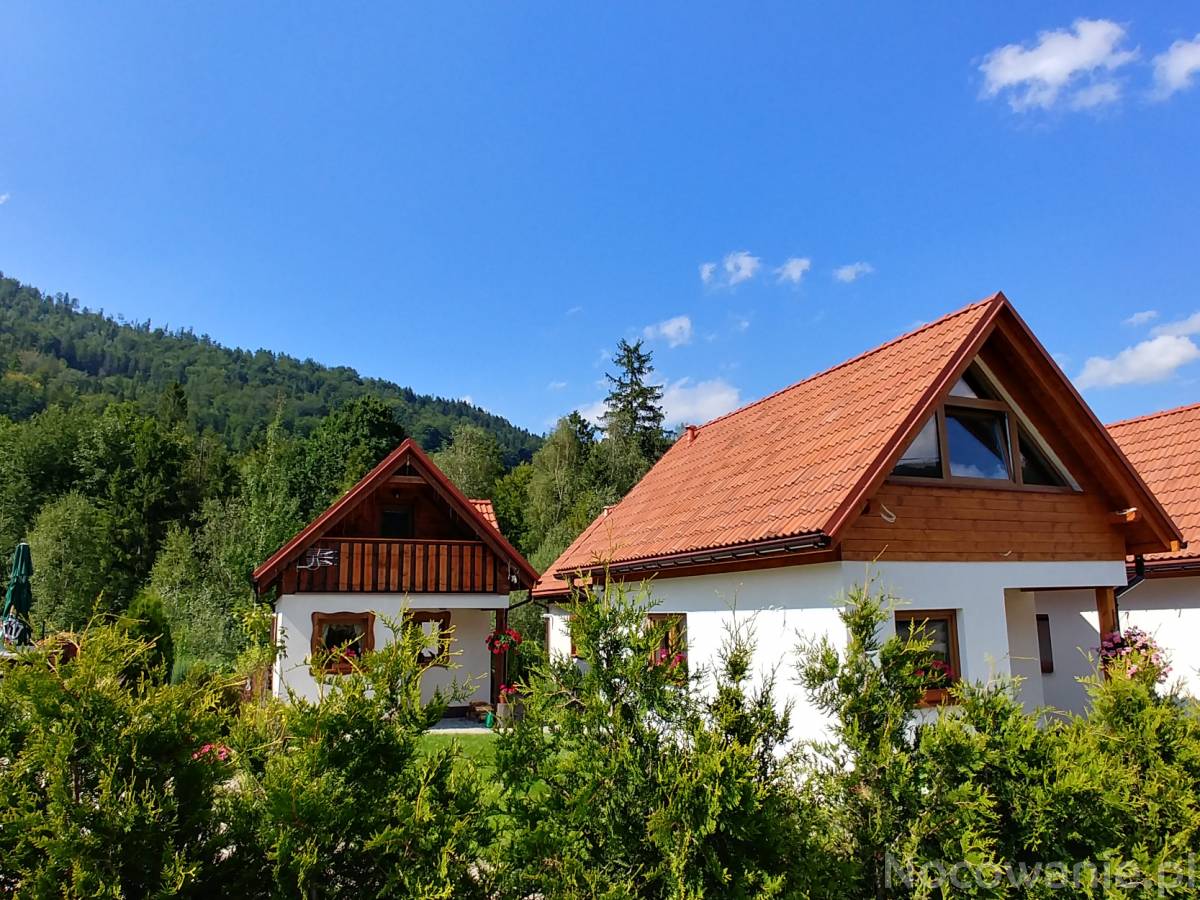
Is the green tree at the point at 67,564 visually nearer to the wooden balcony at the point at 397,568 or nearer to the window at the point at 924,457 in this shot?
the wooden balcony at the point at 397,568

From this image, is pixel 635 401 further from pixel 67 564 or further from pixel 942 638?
pixel 942 638

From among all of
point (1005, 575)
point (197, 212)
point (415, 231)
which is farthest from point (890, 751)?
point (197, 212)

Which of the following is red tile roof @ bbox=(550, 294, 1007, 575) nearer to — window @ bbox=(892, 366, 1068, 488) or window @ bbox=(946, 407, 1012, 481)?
window @ bbox=(892, 366, 1068, 488)

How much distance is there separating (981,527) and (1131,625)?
4.37 metres

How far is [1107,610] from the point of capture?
392 inches

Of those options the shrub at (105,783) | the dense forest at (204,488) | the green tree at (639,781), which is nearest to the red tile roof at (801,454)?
the green tree at (639,781)

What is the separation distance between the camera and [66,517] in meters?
33.5

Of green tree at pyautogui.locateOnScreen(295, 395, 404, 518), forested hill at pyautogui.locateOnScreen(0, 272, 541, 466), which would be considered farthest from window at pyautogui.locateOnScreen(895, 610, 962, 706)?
forested hill at pyautogui.locateOnScreen(0, 272, 541, 466)

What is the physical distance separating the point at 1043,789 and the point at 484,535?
13.8m

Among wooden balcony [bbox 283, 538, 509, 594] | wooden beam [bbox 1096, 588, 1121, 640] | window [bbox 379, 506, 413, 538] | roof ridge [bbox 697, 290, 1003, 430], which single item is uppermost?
roof ridge [bbox 697, 290, 1003, 430]

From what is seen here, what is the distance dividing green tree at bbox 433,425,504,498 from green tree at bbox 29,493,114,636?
57.6 feet

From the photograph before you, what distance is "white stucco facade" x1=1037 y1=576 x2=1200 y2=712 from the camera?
33.6ft

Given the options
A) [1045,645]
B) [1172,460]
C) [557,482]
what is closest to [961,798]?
[1045,645]

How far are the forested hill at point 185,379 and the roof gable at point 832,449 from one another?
58.2m
